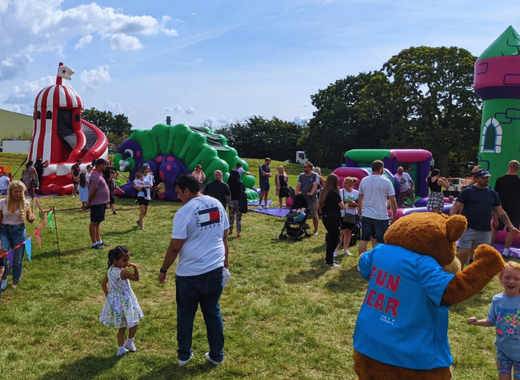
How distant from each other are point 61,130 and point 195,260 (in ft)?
55.3

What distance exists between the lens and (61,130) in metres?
18.0

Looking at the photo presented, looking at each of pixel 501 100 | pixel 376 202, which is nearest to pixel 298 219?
pixel 376 202

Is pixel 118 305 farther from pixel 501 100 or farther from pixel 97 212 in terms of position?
pixel 501 100

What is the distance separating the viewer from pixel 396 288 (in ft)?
7.72

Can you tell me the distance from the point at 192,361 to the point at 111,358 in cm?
81

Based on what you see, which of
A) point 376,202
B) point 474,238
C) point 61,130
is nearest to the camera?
point 474,238

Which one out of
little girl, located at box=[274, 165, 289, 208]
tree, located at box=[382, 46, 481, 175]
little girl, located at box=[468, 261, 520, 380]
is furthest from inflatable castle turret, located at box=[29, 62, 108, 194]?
tree, located at box=[382, 46, 481, 175]

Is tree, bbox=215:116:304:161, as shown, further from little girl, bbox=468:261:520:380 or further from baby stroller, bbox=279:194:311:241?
little girl, bbox=468:261:520:380

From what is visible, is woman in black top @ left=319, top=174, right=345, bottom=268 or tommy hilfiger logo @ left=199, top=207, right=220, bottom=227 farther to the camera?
woman in black top @ left=319, top=174, right=345, bottom=268

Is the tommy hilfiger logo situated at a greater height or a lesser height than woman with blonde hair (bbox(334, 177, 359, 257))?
greater

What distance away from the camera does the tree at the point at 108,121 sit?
59250mm

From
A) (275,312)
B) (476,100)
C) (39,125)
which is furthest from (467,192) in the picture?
(476,100)

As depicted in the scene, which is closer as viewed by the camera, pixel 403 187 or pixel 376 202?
pixel 376 202

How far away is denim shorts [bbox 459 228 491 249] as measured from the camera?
573cm
